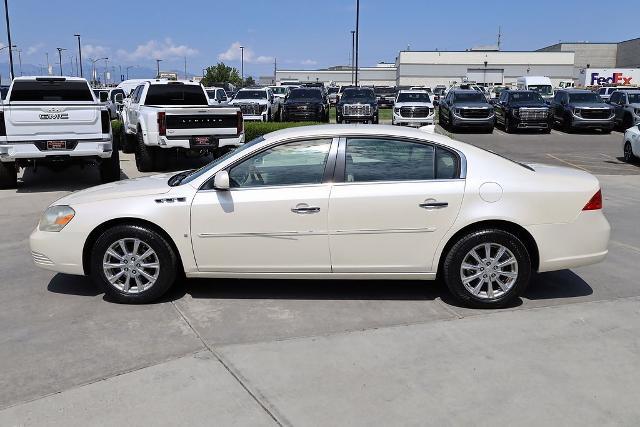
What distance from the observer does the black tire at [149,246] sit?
5.10 m

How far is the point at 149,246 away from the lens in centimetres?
511

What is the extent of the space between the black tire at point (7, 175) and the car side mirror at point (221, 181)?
24.9 ft

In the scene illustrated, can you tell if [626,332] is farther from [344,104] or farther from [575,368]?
[344,104]

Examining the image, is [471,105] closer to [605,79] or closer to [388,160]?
[388,160]

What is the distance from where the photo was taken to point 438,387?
12.3ft

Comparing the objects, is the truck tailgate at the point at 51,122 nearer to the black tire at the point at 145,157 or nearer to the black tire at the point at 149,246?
the black tire at the point at 145,157

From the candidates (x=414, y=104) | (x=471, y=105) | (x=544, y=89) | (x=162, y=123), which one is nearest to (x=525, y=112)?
(x=471, y=105)

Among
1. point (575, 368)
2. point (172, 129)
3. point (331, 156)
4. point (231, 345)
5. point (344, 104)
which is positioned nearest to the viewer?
point (575, 368)

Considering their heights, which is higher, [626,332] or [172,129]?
[172,129]

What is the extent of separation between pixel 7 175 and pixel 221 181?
801cm

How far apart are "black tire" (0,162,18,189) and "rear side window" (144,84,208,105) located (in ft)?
13.9

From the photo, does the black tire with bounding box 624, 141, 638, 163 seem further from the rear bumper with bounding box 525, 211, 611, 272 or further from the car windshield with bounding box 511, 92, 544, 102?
the rear bumper with bounding box 525, 211, 611, 272

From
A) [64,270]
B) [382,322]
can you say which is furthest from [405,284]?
[64,270]

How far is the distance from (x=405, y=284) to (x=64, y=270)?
3021 millimetres
